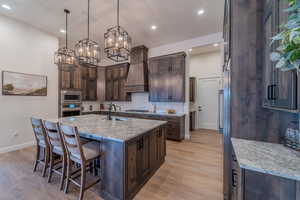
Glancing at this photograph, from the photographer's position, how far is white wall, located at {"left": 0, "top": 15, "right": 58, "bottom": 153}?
3.32 m

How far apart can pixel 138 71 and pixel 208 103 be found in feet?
11.9

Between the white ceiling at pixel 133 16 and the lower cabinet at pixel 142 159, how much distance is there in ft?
9.28

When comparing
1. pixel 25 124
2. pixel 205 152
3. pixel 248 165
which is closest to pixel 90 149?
pixel 248 165

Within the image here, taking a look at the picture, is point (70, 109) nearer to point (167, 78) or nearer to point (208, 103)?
point (167, 78)

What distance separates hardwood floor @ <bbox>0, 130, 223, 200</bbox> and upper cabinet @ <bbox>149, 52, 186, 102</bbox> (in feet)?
6.65

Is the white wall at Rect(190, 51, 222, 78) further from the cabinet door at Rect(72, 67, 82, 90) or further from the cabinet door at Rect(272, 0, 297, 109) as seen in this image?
the cabinet door at Rect(72, 67, 82, 90)

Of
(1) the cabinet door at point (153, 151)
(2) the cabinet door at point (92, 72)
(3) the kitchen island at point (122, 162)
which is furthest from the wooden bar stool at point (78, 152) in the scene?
(2) the cabinet door at point (92, 72)

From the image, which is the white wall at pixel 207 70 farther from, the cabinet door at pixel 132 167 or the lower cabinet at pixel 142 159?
the cabinet door at pixel 132 167

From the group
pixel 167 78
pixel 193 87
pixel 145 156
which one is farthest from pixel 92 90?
pixel 145 156

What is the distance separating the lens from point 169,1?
2734 mm

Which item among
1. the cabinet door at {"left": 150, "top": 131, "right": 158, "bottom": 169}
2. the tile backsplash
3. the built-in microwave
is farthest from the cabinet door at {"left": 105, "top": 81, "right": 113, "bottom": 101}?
the cabinet door at {"left": 150, "top": 131, "right": 158, "bottom": 169}

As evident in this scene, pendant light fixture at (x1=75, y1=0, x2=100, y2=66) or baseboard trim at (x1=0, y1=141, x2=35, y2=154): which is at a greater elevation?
pendant light fixture at (x1=75, y1=0, x2=100, y2=66)

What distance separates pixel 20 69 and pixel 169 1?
438cm

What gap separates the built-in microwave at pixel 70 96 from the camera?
452cm
